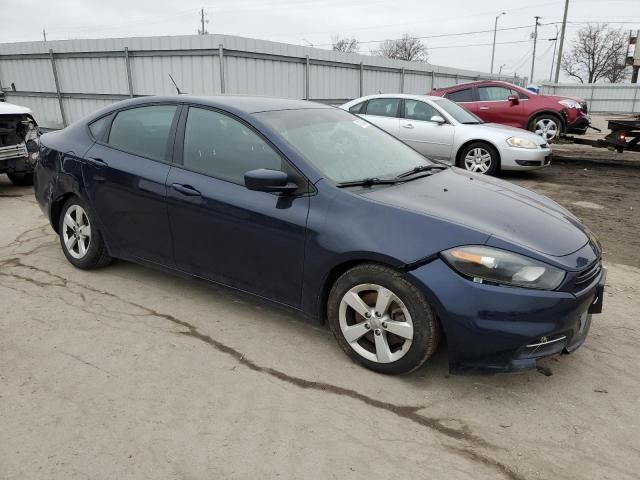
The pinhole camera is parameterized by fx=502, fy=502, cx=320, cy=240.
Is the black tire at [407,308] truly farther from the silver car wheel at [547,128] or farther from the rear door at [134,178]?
the silver car wheel at [547,128]

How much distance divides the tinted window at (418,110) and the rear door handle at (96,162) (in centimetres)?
662

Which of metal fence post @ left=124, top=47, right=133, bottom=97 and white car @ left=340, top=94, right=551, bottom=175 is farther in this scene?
metal fence post @ left=124, top=47, right=133, bottom=97

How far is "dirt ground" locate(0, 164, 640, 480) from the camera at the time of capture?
227 cm

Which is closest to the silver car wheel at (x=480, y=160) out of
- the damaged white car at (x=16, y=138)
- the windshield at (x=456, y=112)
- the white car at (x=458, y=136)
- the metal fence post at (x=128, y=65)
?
the white car at (x=458, y=136)

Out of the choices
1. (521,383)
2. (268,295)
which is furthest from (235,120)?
(521,383)

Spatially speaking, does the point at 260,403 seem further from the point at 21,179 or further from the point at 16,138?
the point at 21,179

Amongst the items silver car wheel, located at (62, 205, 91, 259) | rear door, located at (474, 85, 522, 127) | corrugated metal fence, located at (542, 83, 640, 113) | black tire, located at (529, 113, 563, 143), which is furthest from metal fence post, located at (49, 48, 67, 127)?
corrugated metal fence, located at (542, 83, 640, 113)

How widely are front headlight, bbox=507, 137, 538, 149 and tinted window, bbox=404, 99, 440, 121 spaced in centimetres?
141

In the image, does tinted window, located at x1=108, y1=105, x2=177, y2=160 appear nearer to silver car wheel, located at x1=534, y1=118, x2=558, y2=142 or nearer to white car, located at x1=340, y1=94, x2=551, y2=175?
white car, located at x1=340, y1=94, x2=551, y2=175

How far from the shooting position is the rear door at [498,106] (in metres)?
12.3

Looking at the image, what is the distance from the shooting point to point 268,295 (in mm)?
3266

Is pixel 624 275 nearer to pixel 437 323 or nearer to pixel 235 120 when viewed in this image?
pixel 437 323

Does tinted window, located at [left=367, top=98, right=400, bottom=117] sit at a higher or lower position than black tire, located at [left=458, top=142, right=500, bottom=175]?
higher

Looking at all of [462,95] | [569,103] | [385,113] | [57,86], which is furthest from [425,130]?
[57,86]
